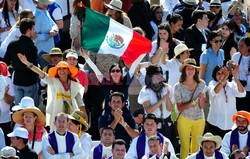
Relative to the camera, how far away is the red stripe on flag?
1828 cm

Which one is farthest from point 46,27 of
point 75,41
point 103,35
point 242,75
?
point 242,75

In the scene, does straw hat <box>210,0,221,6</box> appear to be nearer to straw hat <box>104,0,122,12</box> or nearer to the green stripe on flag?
straw hat <box>104,0,122,12</box>

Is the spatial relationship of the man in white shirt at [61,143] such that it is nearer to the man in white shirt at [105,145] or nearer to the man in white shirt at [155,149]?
the man in white shirt at [105,145]

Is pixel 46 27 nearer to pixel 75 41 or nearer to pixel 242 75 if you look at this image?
pixel 75 41

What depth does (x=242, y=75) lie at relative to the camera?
63.8 ft

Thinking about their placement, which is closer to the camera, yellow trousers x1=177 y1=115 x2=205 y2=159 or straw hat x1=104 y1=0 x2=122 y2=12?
yellow trousers x1=177 y1=115 x2=205 y2=159

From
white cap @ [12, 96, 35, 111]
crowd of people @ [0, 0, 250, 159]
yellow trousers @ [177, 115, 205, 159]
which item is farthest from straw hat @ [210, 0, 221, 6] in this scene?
white cap @ [12, 96, 35, 111]

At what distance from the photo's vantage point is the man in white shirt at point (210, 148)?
1691 cm

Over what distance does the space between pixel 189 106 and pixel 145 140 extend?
1.23 metres

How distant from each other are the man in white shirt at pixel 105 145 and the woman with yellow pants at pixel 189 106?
53.3 inches

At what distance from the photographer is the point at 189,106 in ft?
59.3

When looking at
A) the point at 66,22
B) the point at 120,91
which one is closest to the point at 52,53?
the point at 120,91

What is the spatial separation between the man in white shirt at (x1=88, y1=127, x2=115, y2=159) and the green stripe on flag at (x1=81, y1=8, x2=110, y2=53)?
5.23 ft

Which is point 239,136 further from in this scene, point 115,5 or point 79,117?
point 115,5
